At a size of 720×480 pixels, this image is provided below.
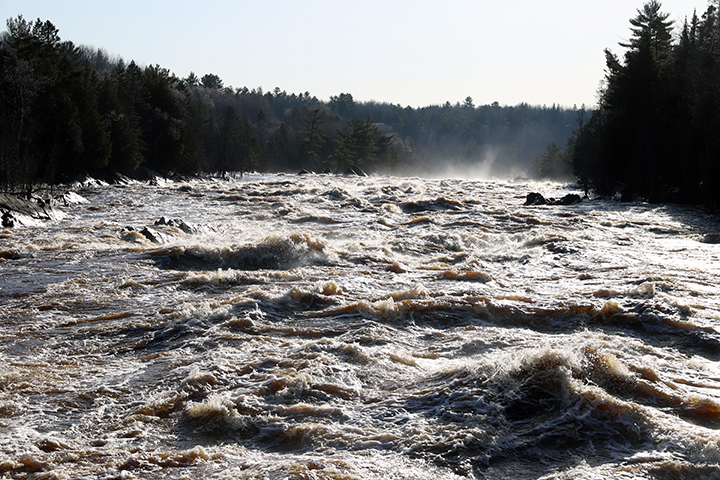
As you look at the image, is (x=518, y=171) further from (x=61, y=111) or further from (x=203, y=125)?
(x=61, y=111)

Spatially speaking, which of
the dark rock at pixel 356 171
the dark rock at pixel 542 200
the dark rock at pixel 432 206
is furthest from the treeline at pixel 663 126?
the dark rock at pixel 356 171

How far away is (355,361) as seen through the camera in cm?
650

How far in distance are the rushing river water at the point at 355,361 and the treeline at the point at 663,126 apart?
42.5ft

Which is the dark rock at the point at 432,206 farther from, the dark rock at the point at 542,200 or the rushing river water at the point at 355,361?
the rushing river water at the point at 355,361

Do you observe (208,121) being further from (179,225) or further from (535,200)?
(179,225)

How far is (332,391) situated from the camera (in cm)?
566

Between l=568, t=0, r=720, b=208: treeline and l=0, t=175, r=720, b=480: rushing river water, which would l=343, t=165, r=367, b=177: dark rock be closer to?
l=568, t=0, r=720, b=208: treeline

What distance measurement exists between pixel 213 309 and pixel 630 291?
7.08m

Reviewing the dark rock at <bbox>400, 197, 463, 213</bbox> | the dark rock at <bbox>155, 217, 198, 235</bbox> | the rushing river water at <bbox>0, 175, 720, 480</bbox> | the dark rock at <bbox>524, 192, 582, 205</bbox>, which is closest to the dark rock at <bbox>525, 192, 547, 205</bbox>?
the dark rock at <bbox>524, 192, 582, 205</bbox>

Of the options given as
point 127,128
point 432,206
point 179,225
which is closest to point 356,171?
point 127,128

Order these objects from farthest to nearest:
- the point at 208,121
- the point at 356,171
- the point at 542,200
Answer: the point at 356,171 → the point at 208,121 → the point at 542,200

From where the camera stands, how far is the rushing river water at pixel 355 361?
14.4ft

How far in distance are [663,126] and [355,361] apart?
30762mm

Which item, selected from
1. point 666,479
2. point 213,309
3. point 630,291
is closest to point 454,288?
point 630,291
